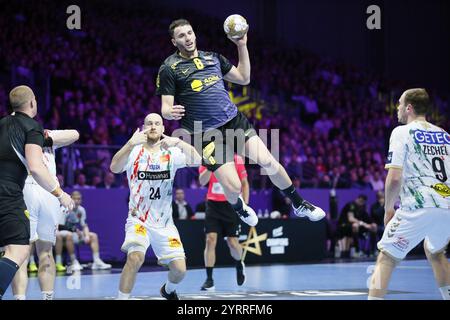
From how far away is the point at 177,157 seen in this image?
29.3ft

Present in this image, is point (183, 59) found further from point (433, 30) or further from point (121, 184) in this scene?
point (433, 30)

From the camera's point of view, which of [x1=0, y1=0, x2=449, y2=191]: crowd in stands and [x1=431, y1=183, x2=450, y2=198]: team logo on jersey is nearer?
[x1=431, y1=183, x2=450, y2=198]: team logo on jersey

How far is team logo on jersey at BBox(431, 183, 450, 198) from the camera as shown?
7027 mm

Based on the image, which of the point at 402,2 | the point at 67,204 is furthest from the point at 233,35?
the point at 402,2

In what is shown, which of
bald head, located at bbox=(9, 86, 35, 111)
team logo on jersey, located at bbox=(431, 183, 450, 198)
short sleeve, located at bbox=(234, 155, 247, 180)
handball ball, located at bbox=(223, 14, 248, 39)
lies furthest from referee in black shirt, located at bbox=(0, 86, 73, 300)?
short sleeve, located at bbox=(234, 155, 247, 180)

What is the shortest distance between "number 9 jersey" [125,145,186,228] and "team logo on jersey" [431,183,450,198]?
3098mm

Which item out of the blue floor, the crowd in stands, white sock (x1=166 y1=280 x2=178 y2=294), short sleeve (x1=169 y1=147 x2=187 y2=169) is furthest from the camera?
the crowd in stands

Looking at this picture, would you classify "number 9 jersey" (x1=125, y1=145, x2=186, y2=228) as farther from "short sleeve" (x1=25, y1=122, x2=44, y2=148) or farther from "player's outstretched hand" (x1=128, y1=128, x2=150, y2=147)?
"short sleeve" (x1=25, y1=122, x2=44, y2=148)

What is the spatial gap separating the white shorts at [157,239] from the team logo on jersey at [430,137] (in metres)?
3.09

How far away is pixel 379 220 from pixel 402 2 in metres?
15.4

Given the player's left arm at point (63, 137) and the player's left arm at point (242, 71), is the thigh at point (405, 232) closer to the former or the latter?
the player's left arm at point (242, 71)

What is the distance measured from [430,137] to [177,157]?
308 cm

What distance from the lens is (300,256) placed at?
59.7 ft

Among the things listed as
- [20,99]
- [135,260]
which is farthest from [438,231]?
[20,99]
